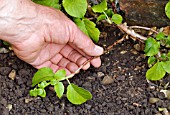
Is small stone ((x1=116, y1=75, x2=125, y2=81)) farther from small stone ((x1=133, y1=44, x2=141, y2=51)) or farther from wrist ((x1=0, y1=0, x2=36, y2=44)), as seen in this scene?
wrist ((x1=0, y1=0, x2=36, y2=44))

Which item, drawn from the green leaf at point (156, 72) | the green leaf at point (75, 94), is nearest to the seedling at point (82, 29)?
the green leaf at point (75, 94)

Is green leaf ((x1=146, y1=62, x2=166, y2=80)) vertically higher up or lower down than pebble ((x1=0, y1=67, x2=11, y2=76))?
higher up

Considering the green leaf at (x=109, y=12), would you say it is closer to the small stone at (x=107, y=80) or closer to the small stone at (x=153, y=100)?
the small stone at (x=107, y=80)

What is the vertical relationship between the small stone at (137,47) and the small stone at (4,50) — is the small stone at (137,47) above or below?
above

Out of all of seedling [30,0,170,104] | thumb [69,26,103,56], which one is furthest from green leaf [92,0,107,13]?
thumb [69,26,103,56]

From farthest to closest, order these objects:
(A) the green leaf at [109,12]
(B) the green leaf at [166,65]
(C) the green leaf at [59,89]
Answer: (A) the green leaf at [109,12], (B) the green leaf at [166,65], (C) the green leaf at [59,89]

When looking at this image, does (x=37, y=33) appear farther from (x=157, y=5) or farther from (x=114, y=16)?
(x=157, y=5)
